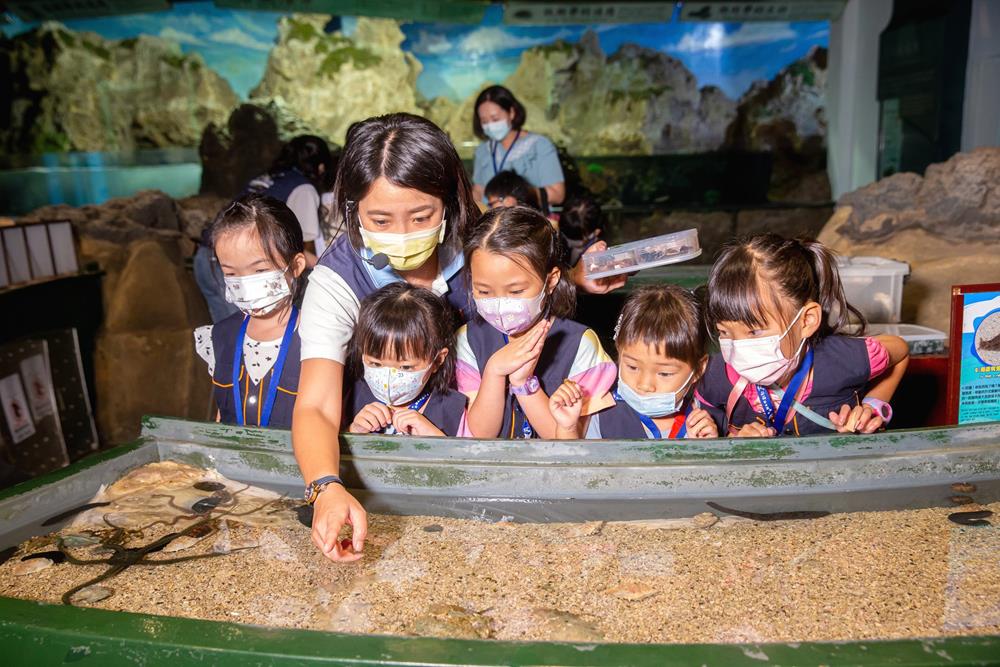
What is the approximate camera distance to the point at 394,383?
2205mm

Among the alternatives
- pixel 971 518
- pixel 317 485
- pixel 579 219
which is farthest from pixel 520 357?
pixel 579 219

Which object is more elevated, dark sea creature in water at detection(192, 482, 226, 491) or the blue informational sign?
the blue informational sign

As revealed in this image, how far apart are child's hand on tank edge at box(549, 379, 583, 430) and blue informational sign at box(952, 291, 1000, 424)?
108 centimetres

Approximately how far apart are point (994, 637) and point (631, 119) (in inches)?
326

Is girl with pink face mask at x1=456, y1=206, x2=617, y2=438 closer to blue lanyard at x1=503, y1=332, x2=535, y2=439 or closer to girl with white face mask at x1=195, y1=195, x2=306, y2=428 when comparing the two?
blue lanyard at x1=503, y1=332, x2=535, y2=439

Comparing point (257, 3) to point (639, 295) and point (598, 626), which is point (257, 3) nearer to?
point (639, 295)

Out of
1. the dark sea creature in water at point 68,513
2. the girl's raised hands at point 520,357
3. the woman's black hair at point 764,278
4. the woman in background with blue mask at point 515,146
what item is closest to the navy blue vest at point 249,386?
the dark sea creature in water at point 68,513

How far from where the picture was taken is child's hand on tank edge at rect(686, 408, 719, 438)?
7.23 feet

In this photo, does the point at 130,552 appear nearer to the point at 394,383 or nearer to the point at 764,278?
the point at 394,383

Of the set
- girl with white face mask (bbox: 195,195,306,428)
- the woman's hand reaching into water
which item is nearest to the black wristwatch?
the woman's hand reaching into water

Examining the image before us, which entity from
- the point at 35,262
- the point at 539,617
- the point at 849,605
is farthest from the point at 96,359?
the point at 849,605

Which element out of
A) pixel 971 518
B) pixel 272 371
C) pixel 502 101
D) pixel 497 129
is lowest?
pixel 971 518

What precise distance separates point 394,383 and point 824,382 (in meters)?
1.30

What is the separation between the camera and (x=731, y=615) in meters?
1.36
